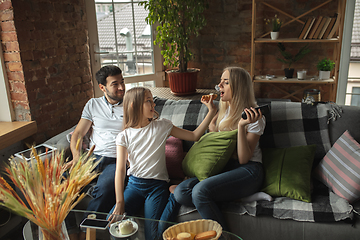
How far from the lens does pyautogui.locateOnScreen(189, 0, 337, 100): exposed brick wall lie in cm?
348

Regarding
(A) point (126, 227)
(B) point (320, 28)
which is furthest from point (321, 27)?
(A) point (126, 227)

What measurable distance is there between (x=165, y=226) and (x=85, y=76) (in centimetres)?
206

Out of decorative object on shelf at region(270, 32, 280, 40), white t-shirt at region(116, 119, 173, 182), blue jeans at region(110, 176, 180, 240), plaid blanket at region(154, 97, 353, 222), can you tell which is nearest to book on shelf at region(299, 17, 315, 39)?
decorative object on shelf at region(270, 32, 280, 40)

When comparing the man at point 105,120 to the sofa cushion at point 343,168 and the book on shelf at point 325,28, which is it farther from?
the book on shelf at point 325,28

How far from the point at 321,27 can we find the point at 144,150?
2406 mm

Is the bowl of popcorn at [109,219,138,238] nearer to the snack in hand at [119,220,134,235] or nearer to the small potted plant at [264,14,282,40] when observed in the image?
the snack in hand at [119,220,134,235]

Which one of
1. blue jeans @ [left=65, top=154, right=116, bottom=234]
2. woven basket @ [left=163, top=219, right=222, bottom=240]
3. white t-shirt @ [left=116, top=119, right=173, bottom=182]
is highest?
white t-shirt @ [left=116, top=119, right=173, bottom=182]

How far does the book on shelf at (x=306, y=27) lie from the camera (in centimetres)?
319

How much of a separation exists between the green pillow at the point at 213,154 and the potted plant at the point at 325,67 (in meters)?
1.93

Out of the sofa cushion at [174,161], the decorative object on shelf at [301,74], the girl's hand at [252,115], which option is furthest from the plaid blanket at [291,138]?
the decorative object on shelf at [301,74]

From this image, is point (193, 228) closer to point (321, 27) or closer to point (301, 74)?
point (301, 74)

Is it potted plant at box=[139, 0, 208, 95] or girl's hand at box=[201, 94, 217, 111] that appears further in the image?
potted plant at box=[139, 0, 208, 95]

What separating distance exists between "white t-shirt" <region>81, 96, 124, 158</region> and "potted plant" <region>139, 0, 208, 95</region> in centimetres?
146

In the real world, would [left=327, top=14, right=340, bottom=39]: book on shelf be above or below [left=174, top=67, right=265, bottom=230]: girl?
above
